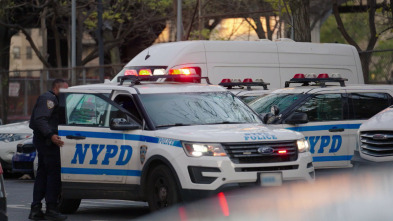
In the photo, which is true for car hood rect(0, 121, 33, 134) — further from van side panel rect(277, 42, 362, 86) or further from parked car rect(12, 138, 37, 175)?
van side panel rect(277, 42, 362, 86)

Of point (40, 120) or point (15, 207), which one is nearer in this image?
point (40, 120)

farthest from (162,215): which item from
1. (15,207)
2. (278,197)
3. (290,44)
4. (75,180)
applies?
(290,44)

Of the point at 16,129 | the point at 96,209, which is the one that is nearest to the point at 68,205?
the point at 96,209

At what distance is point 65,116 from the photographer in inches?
471

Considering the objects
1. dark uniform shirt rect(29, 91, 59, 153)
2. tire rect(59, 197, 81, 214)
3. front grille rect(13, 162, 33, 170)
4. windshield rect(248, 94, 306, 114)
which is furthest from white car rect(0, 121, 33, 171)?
dark uniform shirt rect(29, 91, 59, 153)

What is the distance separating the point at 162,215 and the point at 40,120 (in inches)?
129

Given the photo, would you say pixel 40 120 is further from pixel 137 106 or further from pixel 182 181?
pixel 182 181

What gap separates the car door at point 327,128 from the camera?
46.2ft

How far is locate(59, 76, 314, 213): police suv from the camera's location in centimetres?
1012

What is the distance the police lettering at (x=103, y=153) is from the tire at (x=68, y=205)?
1.03 m

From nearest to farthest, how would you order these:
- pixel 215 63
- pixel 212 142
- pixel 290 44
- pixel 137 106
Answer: pixel 212 142 → pixel 137 106 → pixel 215 63 → pixel 290 44

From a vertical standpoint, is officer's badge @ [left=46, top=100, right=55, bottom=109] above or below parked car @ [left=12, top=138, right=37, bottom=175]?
above

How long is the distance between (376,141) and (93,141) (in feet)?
11.5

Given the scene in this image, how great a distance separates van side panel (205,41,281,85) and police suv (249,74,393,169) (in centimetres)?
399
